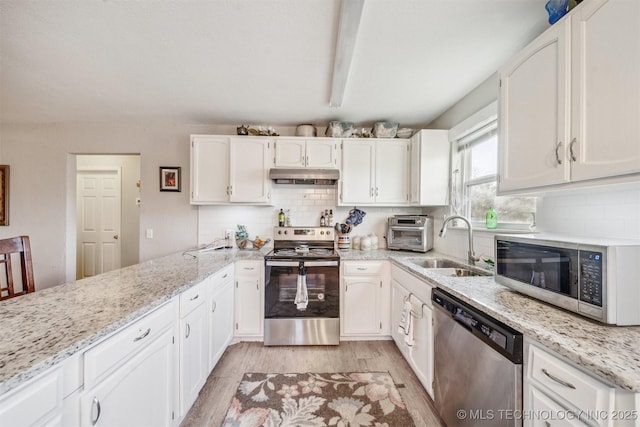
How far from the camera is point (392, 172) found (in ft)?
9.30

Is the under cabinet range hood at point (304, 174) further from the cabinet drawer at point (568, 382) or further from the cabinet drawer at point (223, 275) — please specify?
the cabinet drawer at point (568, 382)

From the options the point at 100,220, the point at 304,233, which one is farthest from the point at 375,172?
the point at 100,220

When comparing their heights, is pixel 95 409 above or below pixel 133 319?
below

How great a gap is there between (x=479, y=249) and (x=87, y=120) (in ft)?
14.6

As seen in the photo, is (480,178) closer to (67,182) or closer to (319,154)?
(319,154)

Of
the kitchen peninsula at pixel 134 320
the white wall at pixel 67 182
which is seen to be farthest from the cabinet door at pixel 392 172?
the white wall at pixel 67 182

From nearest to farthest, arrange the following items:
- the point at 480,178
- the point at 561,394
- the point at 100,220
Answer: the point at 561,394 → the point at 480,178 → the point at 100,220

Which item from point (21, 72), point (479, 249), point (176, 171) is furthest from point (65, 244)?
point (479, 249)

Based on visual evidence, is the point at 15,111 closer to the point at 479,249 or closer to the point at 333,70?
the point at 333,70

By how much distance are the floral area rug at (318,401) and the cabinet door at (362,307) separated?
485mm

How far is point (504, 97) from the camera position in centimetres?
141

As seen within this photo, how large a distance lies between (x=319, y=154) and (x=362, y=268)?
1321 mm

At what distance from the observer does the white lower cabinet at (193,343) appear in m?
1.45

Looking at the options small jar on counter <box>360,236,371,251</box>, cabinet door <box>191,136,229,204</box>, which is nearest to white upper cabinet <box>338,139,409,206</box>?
small jar on counter <box>360,236,371,251</box>
